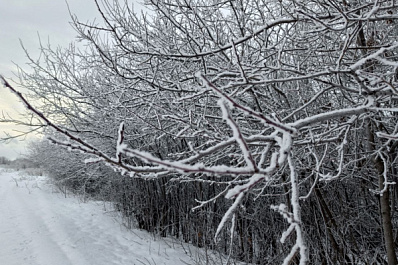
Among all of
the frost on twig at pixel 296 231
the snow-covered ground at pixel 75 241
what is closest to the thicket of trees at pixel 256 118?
the frost on twig at pixel 296 231

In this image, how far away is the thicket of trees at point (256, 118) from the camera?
151cm

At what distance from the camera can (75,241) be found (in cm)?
554

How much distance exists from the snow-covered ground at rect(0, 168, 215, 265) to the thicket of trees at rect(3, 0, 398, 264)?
2.06ft

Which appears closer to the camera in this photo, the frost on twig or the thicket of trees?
the frost on twig

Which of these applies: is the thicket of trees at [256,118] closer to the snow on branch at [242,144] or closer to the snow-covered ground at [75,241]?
the snow on branch at [242,144]

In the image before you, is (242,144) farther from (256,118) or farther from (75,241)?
(75,241)

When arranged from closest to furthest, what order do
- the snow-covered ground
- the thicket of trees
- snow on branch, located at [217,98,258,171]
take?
snow on branch, located at [217,98,258,171], the thicket of trees, the snow-covered ground

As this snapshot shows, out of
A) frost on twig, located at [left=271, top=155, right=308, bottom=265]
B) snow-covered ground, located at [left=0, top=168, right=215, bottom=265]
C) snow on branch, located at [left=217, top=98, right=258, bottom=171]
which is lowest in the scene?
snow-covered ground, located at [left=0, top=168, right=215, bottom=265]

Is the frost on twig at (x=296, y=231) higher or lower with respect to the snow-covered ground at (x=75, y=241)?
higher

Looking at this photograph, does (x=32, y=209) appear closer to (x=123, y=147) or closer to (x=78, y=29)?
(x=78, y=29)

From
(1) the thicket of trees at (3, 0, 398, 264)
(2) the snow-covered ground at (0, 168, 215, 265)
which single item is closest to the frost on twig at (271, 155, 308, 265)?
(1) the thicket of trees at (3, 0, 398, 264)

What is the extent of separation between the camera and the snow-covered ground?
15.5 ft

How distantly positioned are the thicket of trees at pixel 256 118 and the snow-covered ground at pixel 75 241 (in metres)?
0.63

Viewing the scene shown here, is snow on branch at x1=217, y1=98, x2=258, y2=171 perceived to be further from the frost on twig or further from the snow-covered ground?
the snow-covered ground
